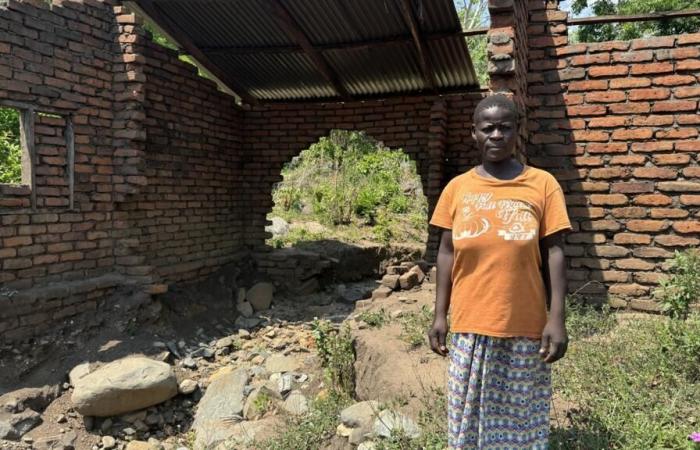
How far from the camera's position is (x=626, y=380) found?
3062 mm

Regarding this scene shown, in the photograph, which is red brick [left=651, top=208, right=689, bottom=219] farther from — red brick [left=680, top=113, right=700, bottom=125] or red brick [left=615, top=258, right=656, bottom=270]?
red brick [left=680, top=113, right=700, bottom=125]

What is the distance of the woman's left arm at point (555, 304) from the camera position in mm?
1929

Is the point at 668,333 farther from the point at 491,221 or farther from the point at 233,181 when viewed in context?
the point at 233,181

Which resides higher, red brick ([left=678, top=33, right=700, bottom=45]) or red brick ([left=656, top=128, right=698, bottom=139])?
red brick ([left=678, top=33, right=700, bottom=45])

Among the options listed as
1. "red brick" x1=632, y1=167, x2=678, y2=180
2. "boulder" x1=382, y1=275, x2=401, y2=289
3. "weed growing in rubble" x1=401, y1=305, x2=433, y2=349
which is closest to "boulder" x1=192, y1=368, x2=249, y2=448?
"weed growing in rubble" x1=401, y1=305, x2=433, y2=349

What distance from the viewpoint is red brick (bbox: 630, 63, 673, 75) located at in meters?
4.19

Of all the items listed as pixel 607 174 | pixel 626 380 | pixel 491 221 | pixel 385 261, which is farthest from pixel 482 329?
pixel 385 261

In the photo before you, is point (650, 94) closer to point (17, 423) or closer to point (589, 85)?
point (589, 85)

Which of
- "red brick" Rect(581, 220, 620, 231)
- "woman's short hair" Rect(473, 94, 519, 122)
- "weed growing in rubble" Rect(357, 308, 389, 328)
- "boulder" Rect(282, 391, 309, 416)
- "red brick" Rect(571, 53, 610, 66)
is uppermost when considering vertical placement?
"red brick" Rect(571, 53, 610, 66)

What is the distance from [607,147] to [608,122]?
21 cm

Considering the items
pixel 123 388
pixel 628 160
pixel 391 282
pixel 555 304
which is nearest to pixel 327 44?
pixel 391 282

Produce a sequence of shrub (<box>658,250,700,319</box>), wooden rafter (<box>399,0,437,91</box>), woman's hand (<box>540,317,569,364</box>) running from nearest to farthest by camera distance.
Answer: woman's hand (<box>540,317,569,364</box>), shrub (<box>658,250,700,319</box>), wooden rafter (<box>399,0,437,91</box>)

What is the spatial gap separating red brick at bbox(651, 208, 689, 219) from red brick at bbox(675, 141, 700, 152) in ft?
1.62

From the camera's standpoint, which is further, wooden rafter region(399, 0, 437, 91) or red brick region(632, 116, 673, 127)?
wooden rafter region(399, 0, 437, 91)
